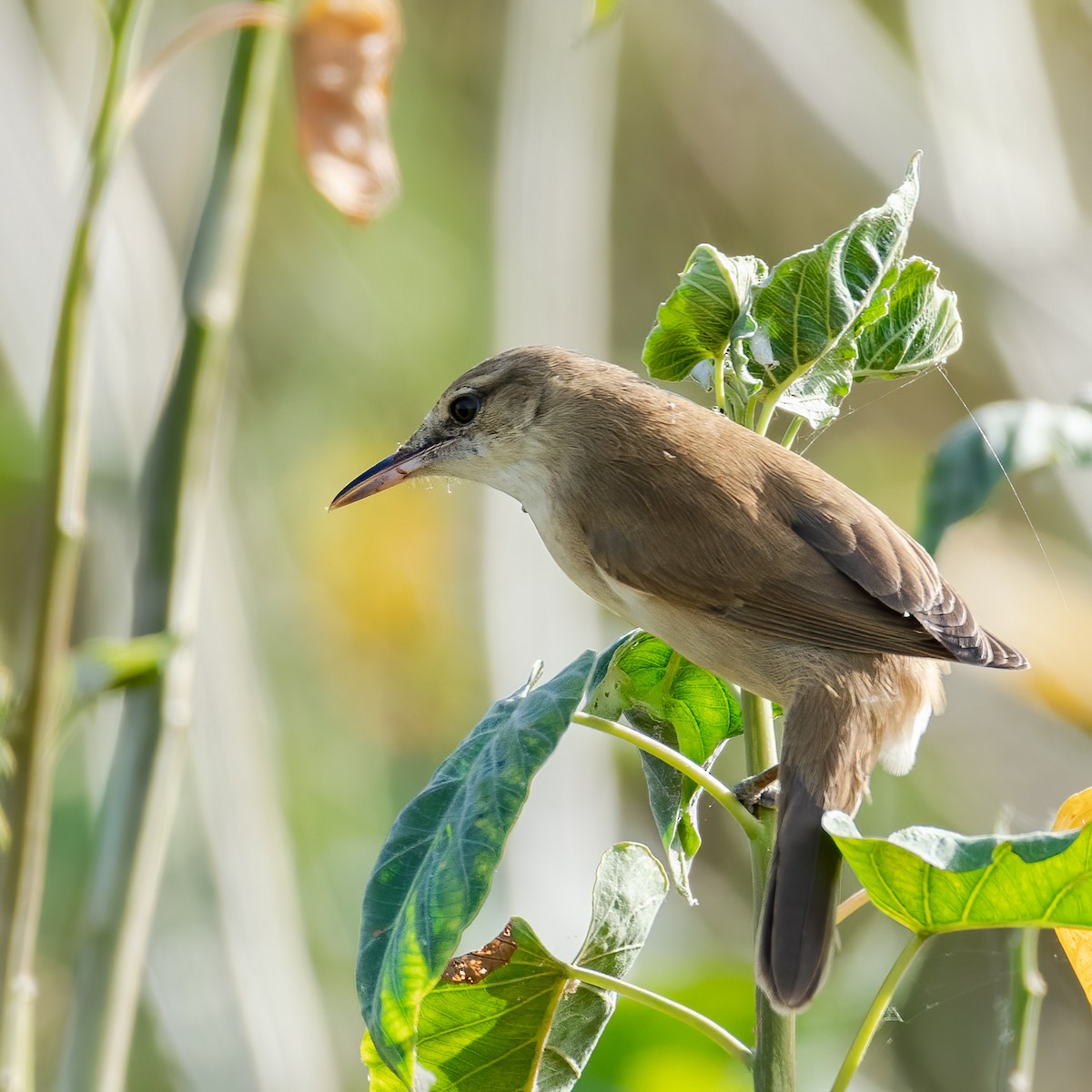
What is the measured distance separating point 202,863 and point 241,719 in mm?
510

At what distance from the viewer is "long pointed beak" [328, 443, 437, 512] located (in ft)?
5.70

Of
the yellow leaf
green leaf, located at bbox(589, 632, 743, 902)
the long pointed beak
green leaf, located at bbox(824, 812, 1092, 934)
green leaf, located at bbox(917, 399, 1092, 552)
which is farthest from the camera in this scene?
the long pointed beak

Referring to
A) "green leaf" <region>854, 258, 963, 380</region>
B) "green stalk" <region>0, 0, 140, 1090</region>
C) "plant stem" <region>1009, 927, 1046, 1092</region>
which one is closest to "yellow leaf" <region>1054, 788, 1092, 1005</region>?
"plant stem" <region>1009, 927, 1046, 1092</region>

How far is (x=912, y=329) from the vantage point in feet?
3.84

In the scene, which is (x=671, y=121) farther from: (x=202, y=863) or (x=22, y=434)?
(x=202, y=863)

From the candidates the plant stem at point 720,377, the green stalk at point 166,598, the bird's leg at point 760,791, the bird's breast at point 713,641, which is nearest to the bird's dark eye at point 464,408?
the bird's breast at point 713,641

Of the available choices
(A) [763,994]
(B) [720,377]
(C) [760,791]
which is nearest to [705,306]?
(B) [720,377]

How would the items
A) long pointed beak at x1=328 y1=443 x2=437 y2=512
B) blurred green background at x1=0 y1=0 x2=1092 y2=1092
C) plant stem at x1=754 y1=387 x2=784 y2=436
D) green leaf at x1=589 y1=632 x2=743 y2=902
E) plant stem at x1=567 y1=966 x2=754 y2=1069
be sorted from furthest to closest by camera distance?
blurred green background at x1=0 y1=0 x2=1092 y2=1092, long pointed beak at x1=328 y1=443 x2=437 y2=512, green leaf at x1=589 y1=632 x2=743 y2=902, plant stem at x1=754 y1=387 x2=784 y2=436, plant stem at x1=567 y1=966 x2=754 y2=1069

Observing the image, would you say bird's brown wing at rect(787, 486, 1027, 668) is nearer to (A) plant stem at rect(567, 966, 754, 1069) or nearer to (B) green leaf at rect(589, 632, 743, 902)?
(B) green leaf at rect(589, 632, 743, 902)

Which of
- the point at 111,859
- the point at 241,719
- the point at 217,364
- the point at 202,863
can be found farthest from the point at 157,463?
the point at 202,863

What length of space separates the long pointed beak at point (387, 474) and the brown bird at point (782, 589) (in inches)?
9.0

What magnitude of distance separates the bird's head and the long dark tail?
0.79m

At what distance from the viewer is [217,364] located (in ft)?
4.12

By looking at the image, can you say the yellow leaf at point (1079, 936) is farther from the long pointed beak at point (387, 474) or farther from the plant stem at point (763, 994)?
the long pointed beak at point (387, 474)
